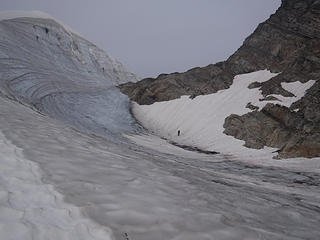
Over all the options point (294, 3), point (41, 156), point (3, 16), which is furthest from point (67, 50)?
point (41, 156)

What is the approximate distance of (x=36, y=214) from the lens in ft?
10.8

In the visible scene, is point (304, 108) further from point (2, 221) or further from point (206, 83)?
point (2, 221)

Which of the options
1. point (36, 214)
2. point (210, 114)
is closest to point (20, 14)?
point (210, 114)

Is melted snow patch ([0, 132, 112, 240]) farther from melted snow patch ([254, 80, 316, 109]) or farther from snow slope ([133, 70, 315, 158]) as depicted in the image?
melted snow patch ([254, 80, 316, 109])

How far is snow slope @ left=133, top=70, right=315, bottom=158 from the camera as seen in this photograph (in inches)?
1005

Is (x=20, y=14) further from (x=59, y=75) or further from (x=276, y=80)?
(x=276, y=80)

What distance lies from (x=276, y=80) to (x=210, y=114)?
7.09 m

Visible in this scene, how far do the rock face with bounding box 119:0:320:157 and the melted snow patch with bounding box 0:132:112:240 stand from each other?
1827 centimetres

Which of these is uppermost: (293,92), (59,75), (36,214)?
(293,92)

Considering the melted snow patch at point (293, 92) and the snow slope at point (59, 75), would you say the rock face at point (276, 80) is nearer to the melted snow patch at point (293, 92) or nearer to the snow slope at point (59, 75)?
the melted snow patch at point (293, 92)

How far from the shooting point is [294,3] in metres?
37.6

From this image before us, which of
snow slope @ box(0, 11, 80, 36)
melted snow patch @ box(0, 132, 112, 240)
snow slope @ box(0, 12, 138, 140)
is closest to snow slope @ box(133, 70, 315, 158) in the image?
snow slope @ box(0, 12, 138, 140)

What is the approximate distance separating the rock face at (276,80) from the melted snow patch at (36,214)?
18.3 m

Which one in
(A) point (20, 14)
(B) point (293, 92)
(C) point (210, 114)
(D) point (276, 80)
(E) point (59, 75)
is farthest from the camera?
(A) point (20, 14)
